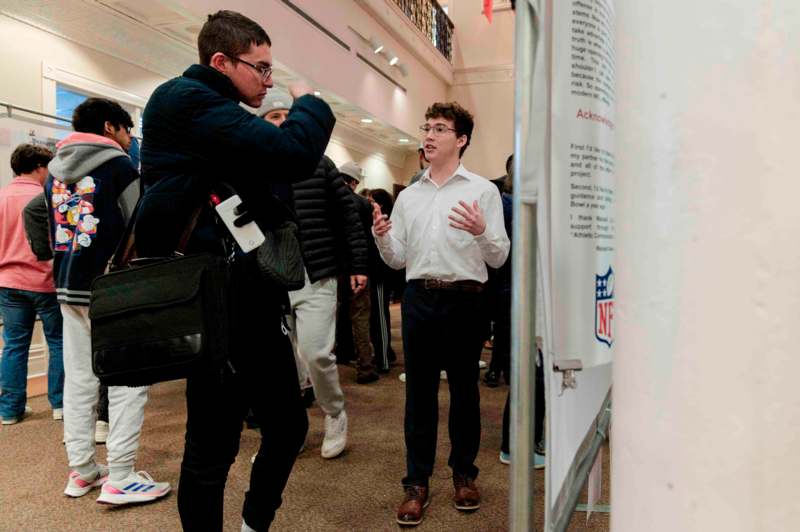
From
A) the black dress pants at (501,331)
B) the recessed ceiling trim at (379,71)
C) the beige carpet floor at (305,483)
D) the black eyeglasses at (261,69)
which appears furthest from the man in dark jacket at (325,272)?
the recessed ceiling trim at (379,71)

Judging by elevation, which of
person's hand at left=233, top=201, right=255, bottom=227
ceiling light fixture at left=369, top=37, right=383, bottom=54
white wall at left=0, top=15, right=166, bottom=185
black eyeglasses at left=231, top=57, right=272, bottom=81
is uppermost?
ceiling light fixture at left=369, top=37, right=383, bottom=54

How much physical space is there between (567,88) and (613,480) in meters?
0.45

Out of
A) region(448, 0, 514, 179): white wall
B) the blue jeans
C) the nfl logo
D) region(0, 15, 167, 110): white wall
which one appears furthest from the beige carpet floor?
region(448, 0, 514, 179): white wall

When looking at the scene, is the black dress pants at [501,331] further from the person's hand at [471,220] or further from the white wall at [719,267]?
the white wall at [719,267]

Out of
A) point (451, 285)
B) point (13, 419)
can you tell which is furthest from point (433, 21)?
point (451, 285)

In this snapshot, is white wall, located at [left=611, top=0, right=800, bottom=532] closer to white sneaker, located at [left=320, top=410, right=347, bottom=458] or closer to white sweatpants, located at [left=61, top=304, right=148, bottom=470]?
white sweatpants, located at [left=61, top=304, right=148, bottom=470]

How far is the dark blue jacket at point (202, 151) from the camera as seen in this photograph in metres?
1.31

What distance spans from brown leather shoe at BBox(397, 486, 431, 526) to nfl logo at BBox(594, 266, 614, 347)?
152 cm

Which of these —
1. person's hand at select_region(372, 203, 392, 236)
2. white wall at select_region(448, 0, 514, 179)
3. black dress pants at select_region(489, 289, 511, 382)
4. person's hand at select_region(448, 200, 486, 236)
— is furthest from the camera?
white wall at select_region(448, 0, 514, 179)

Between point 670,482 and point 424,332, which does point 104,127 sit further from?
point 670,482

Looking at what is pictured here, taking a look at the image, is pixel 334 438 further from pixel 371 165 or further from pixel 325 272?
pixel 371 165

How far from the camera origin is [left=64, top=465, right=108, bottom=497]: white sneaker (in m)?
2.37

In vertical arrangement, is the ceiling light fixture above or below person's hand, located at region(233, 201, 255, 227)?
above

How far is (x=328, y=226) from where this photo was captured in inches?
112
